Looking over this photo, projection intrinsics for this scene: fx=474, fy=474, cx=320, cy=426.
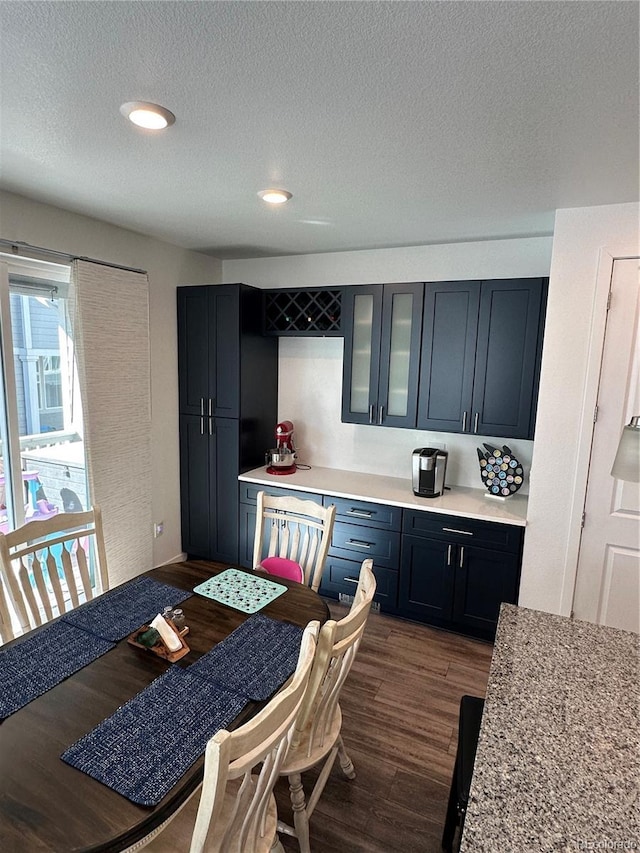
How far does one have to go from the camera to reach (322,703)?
1510mm

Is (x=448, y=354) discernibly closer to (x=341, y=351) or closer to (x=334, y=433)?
(x=341, y=351)

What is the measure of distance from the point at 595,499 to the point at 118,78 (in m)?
2.71

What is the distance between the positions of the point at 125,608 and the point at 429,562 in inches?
73.3

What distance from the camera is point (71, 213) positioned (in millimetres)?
2752

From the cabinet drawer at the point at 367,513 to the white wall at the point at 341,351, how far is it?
0.58 m

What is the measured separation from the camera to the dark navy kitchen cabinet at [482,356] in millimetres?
2836

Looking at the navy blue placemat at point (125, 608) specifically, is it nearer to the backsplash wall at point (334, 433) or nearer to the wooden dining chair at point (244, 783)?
the wooden dining chair at point (244, 783)

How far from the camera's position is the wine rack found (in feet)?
11.4

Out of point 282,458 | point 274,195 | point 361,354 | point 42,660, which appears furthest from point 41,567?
point 361,354

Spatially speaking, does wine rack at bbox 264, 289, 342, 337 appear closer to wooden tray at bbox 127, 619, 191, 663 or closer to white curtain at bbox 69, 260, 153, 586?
white curtain at bbox 69, 260, 153, 586

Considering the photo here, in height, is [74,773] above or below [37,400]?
below

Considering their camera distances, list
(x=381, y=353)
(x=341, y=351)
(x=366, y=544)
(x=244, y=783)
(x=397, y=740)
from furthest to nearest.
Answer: (x=341, y=351)
(x=381, y=353)
(x=366, y=544)
(x=397, y=740)
(x=244, y=783)

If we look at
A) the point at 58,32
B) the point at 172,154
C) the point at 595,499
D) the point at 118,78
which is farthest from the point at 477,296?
the point at 58,32

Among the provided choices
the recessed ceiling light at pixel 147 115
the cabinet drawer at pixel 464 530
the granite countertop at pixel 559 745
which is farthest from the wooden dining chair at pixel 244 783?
the cabinet drawer at pixel 464 530
